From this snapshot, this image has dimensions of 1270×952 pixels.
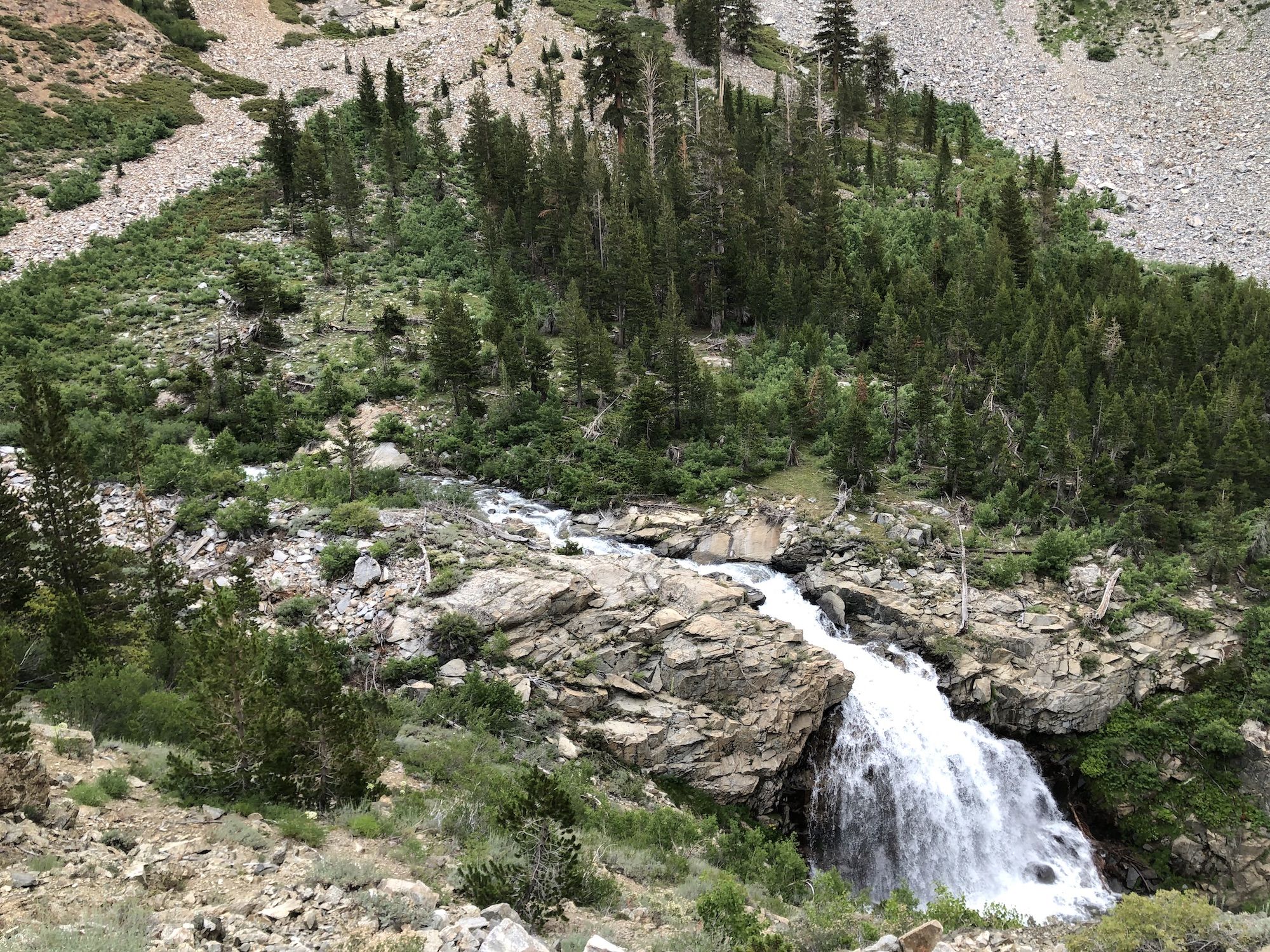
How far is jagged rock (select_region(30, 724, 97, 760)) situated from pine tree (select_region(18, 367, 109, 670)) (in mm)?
5934

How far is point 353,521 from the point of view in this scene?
27156 millimetres

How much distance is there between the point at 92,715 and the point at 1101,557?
32.4 metres

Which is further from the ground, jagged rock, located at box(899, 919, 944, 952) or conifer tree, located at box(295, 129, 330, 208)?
conifer tree, located at box(295, 129, 330, 208)

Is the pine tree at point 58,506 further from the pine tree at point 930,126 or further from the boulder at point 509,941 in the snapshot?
the pine tree at point 930,126

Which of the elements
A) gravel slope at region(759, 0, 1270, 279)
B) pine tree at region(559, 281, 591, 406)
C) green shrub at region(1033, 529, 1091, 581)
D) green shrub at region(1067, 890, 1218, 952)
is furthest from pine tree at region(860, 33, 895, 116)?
green shrub at region(1067, 890, 1218, 952)

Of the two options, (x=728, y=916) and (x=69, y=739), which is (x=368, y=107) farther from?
(x=728, y=916)

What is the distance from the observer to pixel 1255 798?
23938mm

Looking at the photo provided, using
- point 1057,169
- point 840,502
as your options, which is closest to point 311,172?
point 840,502

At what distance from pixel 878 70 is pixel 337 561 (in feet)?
266

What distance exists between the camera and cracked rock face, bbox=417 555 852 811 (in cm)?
2278

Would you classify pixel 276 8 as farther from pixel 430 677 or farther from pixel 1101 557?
pixel 1101 557

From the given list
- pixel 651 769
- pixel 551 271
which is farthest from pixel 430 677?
pixel 551 271

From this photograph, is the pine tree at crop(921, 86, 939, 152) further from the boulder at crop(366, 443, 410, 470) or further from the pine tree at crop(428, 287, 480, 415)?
the boulder at crop(366, 443, 410, 470)

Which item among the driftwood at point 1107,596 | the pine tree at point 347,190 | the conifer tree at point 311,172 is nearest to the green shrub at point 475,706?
the driftwood at point 1107,596
